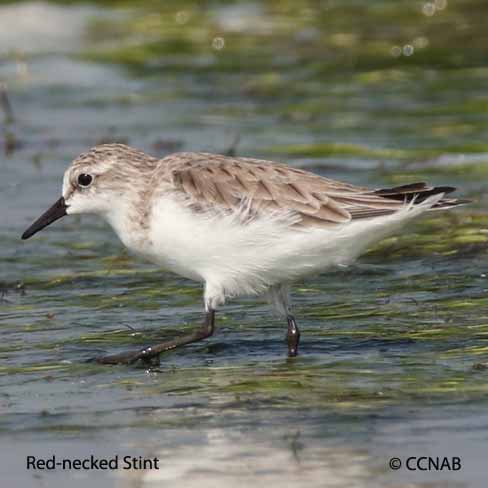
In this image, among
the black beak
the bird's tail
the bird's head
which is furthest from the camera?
the black beak

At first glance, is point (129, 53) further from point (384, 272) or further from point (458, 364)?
point (458, 364)

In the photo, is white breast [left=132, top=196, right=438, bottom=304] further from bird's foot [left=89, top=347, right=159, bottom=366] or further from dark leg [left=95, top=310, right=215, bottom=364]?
bird's foot [left=89, top=347, right=159, bottom=366]

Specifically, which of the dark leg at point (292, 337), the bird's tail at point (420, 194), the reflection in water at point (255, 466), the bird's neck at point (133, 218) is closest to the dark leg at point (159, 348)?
the dark leg at point (292, 337)

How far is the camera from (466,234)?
10820 millimetres

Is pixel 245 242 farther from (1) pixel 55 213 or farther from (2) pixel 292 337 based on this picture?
(1) pixel 55 213

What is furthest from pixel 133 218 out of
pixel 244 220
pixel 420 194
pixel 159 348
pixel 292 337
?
pixel 420 194

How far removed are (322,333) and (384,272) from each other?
142cm

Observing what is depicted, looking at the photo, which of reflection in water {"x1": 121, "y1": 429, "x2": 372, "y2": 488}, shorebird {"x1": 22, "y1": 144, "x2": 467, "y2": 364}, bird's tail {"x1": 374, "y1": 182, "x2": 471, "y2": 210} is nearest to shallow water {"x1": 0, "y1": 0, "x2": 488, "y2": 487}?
reflection in water {"x1": 121, "y1": 429, "x2": 372, "y2": 488}

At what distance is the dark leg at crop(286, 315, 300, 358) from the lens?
27.6 ft

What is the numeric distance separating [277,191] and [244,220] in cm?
29

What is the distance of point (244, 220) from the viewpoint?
26.8 ft

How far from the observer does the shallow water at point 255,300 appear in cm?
673

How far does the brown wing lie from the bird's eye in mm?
490

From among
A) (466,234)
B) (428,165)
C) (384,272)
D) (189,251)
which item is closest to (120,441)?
(189,251)
